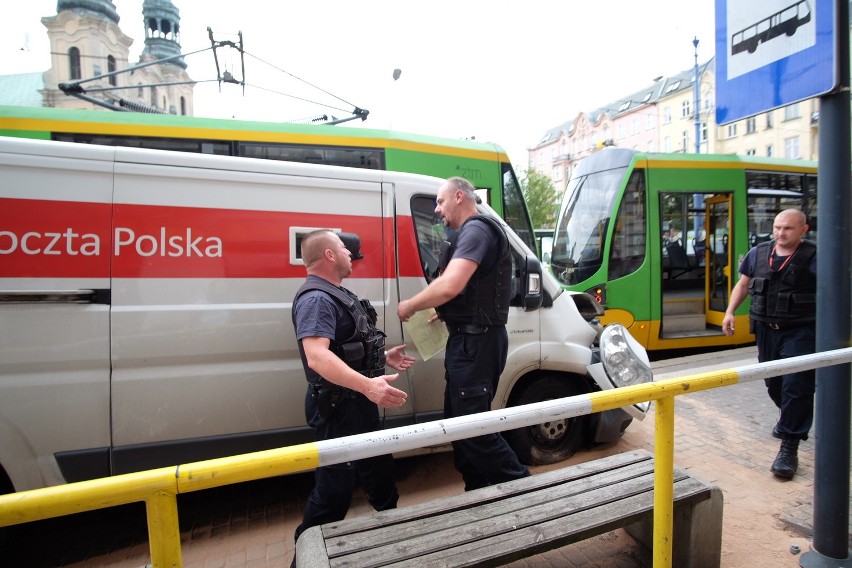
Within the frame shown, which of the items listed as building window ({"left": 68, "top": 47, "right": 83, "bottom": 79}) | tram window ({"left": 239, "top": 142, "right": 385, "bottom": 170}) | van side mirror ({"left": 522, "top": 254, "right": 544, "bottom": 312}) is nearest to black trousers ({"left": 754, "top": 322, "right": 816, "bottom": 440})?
van side mirror ({"left": 522, "top": 254, "right": 544, "bottom": 312})

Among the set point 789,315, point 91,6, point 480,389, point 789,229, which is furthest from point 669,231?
point 91,6

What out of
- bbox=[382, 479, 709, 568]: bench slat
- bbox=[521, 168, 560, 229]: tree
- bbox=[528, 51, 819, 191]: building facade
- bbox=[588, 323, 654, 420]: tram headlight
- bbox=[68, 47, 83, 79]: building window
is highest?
bbox=[68, 47, 83, 79]: building window

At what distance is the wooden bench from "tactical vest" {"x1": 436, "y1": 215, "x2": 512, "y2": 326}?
83cm

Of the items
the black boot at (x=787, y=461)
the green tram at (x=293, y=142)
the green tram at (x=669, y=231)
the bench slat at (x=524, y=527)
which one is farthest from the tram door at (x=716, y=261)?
the bench slat at (x=524, y=527)

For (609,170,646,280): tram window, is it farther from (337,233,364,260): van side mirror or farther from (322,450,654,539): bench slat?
(337,233,364,260): van side mirror

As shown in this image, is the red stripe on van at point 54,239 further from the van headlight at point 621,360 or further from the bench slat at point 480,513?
the van headlight at point 621,360

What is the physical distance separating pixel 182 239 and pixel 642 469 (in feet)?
8.64

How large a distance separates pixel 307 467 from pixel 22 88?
52765 mm

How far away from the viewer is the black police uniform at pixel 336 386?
85.4 inches

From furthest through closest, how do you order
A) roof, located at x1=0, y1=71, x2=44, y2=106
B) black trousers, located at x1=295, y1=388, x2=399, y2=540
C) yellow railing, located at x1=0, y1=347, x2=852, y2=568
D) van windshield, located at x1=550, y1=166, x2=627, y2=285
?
roof, located at x1=0, y1=71, x2=44, y2=106
van windshield, located at x1=550, y1=166, x2=627, y2=285
black trousers, located at x1=295, y1=388, x2=399, y2=540
yellow railing, located at x1=0, y1=347, x2=852, y2=568

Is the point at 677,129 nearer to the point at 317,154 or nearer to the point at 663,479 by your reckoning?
the point at 317,154

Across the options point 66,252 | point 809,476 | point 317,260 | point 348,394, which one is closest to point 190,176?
point 66,252

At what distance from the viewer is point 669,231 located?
7270mm

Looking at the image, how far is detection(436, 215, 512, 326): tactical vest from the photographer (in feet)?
8.36
